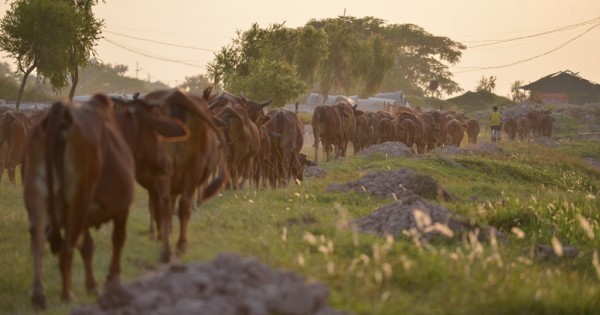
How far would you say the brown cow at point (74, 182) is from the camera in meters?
7.26

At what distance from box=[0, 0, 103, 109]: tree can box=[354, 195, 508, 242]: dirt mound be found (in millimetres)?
24707

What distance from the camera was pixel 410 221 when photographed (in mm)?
11195

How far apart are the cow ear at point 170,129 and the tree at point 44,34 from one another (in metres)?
25.5

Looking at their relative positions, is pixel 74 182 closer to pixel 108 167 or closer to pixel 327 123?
pixel 108 167

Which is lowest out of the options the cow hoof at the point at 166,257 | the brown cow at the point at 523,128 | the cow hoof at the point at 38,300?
the brown cow at the point at 523,128

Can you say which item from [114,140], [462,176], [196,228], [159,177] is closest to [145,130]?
[159,177]

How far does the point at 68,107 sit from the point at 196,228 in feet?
15.1

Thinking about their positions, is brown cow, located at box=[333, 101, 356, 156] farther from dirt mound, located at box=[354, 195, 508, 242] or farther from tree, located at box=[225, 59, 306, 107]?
dirt mound, located at box=[354, 195, 508, 242]

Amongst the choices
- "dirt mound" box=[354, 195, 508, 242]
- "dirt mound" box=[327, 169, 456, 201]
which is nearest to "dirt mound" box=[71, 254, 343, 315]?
"dirt mound" box=[354, 195, 508, 242]

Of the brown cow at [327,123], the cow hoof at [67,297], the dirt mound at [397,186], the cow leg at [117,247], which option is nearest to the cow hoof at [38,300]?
the cow hoof at [67,297]

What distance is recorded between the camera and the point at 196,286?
6.13 meters

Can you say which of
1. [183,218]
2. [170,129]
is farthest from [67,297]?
[183,218]

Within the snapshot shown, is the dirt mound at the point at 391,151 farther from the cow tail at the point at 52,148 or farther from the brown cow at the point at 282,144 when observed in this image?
the cow tail at the point at 52,148

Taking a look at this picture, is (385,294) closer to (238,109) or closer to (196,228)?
(196,228)
